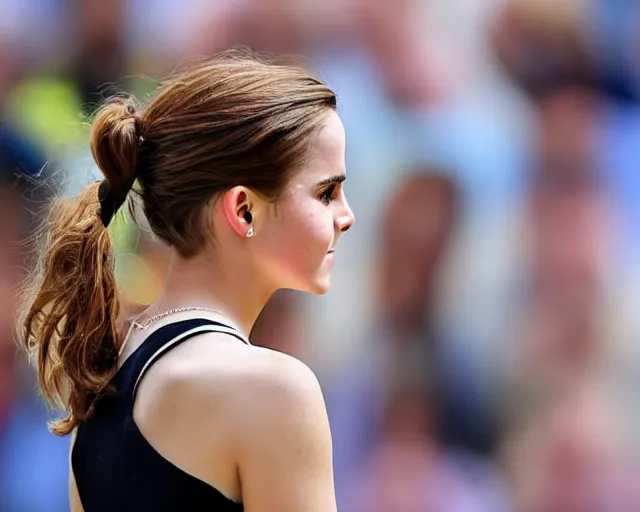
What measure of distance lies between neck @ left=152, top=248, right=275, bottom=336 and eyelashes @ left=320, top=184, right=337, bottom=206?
130 mm

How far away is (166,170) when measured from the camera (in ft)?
4.25

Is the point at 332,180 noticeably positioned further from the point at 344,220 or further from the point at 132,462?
the point at 132,462

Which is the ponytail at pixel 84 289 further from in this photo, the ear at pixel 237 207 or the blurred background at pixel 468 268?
the blurred background at pixel 468 268

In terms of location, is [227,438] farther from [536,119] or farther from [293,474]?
[536,119]

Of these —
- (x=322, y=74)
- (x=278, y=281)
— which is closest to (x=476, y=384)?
(x=322, y=74)

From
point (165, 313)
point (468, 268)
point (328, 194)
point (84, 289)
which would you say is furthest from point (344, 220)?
point (468, 268)

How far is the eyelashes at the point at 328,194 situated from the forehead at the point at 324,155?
21 millimetres

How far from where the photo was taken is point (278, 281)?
1.32m

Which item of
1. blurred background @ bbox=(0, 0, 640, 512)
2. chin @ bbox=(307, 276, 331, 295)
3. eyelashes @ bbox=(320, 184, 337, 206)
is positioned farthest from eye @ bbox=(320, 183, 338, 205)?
blurred background @ bbox=(0, 0, 640, 512)

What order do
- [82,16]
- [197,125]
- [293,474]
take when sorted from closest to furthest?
1. [293,474]
2. [197,125]
3. [82,16]

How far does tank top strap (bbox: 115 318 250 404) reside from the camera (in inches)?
47.6

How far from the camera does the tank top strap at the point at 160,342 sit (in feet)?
3.96

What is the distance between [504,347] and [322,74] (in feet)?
2.91

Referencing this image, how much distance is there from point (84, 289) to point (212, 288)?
22 centimetres
